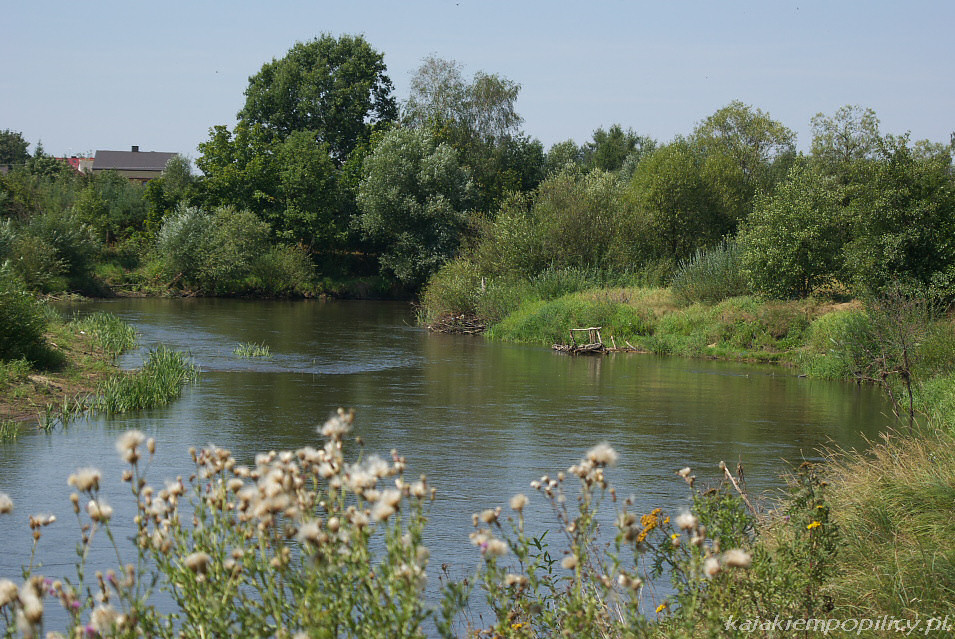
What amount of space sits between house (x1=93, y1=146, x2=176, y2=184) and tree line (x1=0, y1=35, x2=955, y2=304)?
32760 mm

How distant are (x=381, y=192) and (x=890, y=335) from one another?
114 feet

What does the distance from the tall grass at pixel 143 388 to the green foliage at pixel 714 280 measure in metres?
18.9

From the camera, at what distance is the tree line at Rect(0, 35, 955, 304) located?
29578mm

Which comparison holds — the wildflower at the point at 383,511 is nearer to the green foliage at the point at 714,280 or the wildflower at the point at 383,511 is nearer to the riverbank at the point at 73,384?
the riverbank at the point at 73,384

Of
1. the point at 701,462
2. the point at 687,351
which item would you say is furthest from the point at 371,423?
the point at 687,351

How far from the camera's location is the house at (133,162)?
10056 centimetres

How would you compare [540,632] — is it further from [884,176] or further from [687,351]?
[687,351]

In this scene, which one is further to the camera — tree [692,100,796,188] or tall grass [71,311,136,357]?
tree [692,100,796,188]

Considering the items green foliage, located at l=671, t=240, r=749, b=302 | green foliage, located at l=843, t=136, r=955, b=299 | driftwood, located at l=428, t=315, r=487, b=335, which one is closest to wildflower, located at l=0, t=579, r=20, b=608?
green foliage, located at l=843, t=136, r=955, b=299

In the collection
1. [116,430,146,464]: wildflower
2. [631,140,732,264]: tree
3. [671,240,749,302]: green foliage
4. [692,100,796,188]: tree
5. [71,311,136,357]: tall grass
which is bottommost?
[71,311,136,357]: tall grass

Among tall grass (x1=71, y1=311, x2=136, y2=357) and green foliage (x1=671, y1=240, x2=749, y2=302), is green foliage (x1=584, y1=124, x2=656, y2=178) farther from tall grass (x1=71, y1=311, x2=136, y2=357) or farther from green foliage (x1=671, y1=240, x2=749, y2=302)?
tall grass (x1=71, y1=311, x2=136, y2=357)

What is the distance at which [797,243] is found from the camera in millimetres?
29438

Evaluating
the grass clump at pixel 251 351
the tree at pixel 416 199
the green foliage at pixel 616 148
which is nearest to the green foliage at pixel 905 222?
the grass clump at pixel 251 351

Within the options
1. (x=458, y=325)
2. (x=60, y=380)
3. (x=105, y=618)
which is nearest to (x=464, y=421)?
(x=60, y=380)
